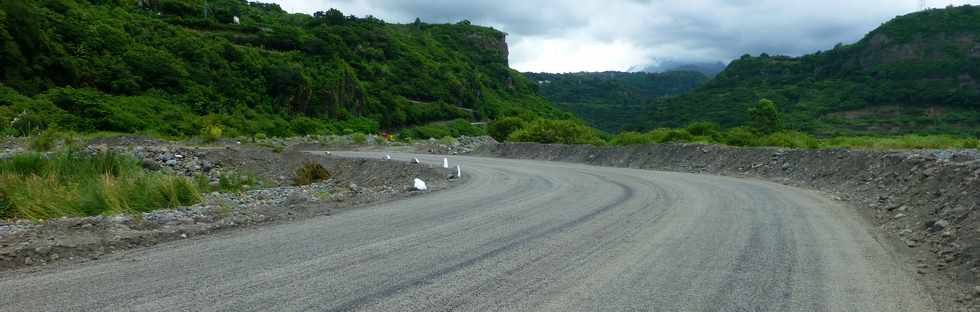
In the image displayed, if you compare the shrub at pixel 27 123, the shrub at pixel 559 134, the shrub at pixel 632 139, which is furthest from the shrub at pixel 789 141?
the shrub at pixel 27 123

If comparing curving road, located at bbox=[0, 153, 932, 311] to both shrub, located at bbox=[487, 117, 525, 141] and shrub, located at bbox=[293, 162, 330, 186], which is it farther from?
shrub, located at bbox=[487, 117, 525, 141]

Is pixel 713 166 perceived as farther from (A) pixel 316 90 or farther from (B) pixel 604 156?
(A) pixel 316 90

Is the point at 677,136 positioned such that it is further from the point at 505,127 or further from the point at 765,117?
the point at 505,127

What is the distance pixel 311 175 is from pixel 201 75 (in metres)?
36.9

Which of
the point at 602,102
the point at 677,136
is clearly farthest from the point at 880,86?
the point at 602,102

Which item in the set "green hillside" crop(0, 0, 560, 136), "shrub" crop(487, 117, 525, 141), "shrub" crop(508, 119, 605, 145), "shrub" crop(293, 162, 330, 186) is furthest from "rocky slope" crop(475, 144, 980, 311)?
"green hillside" crop(0, 0, 560, 136)

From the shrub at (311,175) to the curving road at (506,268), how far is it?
41.8 ft

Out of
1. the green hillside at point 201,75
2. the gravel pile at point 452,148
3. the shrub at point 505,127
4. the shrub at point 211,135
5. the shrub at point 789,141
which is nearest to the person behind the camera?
the shrub at point 789,141

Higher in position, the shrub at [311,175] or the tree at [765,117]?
the tree at [765,117]

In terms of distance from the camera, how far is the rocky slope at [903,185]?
19.4 feet

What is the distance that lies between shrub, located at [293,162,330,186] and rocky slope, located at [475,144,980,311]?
11.8m

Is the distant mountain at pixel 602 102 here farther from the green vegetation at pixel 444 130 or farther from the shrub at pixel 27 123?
the shrub at pixel 27 123

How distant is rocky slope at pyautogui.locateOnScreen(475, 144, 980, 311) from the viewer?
5.91 m

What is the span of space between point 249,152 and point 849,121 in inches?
2984
